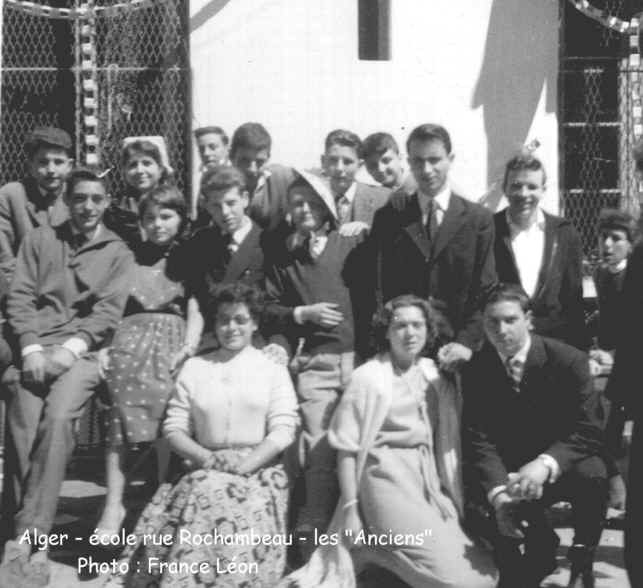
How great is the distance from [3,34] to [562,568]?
16.0 ft

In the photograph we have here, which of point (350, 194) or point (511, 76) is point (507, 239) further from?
point (511, 76)

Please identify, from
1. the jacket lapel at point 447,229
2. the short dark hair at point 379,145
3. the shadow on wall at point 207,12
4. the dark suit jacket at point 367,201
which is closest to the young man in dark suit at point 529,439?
the jacket lapel at point 447,229

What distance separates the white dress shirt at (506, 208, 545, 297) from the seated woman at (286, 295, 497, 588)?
624mm

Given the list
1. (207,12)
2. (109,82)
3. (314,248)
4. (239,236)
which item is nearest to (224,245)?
(239,236)

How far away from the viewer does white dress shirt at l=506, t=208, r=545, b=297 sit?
6.36 meters

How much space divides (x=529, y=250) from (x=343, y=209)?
3.14 feet

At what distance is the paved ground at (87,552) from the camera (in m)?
6.16

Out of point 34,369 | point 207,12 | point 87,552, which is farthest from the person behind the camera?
point 207,12

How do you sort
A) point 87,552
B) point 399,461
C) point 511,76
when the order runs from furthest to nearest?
1. point 511,76
2. point 87,552
3. point 399,461

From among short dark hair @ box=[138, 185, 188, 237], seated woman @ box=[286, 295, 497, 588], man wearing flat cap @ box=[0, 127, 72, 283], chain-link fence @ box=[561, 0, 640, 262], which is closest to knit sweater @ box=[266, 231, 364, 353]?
seated woman @ box=[286, 295, 497, 588]

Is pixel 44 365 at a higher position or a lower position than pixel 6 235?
lower

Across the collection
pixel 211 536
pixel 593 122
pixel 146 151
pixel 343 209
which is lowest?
pixel 211 536

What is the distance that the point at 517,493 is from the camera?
221 inches

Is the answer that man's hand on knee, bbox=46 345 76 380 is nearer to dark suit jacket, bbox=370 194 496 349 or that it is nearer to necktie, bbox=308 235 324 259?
necktie, bbox=308 235 324 259
